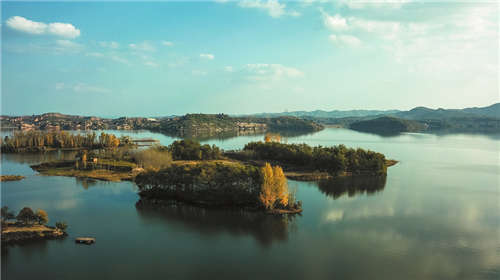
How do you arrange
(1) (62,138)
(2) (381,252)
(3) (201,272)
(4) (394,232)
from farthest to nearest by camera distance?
(1) (62,138)
(4) (394,232)
(2) (381,252)
(3) (201,272)

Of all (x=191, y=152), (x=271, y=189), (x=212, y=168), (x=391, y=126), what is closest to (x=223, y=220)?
(x=271, y=189)

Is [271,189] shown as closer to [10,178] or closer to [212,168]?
[212,168]

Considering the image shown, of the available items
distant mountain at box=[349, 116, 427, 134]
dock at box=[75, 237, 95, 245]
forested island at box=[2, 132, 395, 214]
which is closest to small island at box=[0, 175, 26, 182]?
forested island at box=[2, 132, 395, 214]

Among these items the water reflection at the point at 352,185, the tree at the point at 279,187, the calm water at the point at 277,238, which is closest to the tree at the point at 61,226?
the calm water at the point at 277,238

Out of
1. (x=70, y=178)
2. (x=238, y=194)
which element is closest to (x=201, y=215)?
(x=238, y=194)

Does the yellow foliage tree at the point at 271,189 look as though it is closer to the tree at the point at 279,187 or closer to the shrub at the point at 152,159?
the tree at the point at 279,187

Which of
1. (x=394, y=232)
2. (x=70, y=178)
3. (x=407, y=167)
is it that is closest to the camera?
(x=394, y=232)

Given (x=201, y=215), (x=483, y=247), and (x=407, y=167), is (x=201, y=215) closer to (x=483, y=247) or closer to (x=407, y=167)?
(x=483, y=247)
